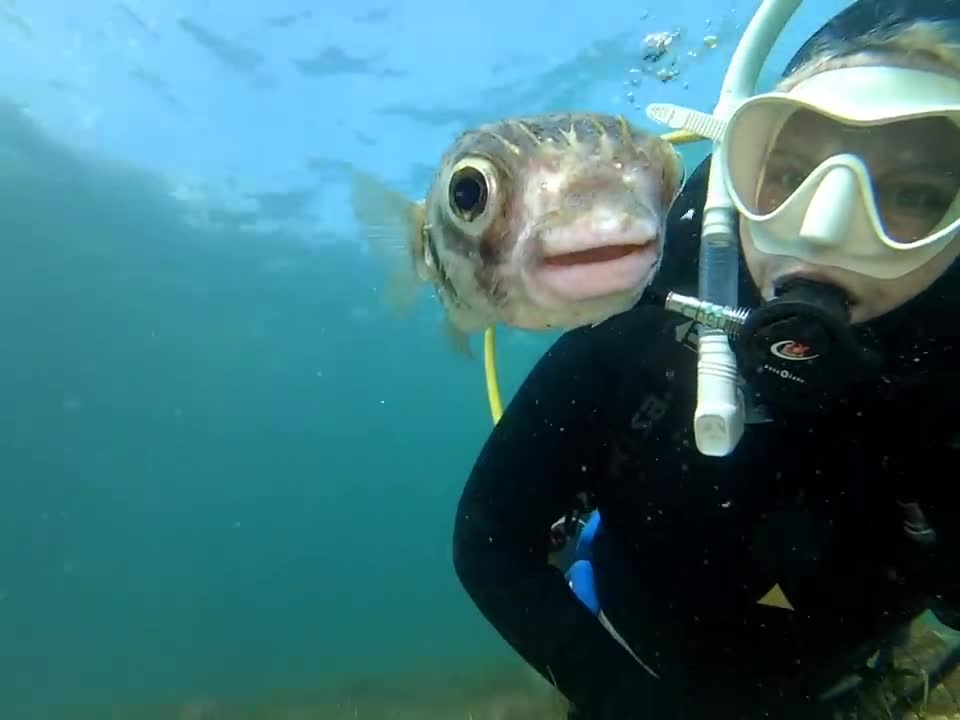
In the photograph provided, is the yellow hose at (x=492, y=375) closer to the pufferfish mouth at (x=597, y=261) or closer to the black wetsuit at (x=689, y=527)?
the black wetsuit at (x=689, y=527)

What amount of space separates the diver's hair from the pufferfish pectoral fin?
1.35 metres

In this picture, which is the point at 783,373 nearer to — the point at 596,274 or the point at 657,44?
the point at 596,274

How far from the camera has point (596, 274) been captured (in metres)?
1.63

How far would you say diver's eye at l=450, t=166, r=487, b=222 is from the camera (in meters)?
1.80

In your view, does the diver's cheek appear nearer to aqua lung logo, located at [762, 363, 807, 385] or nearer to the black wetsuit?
aqua lung logo, located at [762, 363, 807, 385]

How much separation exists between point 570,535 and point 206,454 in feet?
255

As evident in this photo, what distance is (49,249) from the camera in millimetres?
27391

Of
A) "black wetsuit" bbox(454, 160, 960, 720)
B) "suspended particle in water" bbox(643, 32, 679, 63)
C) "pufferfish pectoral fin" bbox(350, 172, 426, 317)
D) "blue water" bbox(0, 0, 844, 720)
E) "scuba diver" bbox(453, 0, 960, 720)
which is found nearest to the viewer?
"scuba diver" bbox(453, 0, 960, 720)

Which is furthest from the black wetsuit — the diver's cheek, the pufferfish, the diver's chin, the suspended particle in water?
the suspended particle in water

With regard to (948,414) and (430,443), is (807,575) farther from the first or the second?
(430,443)

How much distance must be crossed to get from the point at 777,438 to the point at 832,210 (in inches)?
36.9

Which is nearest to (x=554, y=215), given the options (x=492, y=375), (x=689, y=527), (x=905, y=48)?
(x=905, y=48)

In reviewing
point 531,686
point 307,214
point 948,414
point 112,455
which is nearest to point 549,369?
point 948,414

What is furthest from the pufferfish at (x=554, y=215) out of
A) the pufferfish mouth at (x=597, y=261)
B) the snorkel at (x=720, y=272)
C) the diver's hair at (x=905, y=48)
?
the diver's hair at (x=905, y=48)
